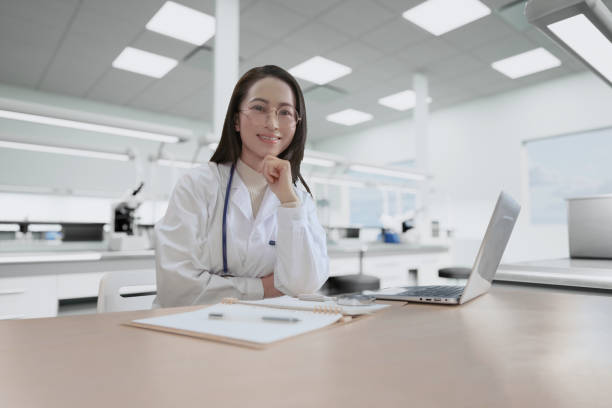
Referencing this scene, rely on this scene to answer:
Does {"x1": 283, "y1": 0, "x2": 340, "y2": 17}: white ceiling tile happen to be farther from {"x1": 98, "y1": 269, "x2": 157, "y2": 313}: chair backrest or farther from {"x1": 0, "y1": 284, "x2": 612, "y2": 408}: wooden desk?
{"x1": 0, "y1": 284, "x2": 612, "y2": 408}: wooden desk

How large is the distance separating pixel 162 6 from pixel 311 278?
12.3 ft

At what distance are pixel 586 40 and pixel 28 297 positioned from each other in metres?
2.64

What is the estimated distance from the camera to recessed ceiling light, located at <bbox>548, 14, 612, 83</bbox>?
1160 millimetres

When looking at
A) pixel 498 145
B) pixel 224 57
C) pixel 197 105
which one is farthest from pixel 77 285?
pixel 498 145

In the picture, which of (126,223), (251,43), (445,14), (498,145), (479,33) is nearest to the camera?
(126,223)

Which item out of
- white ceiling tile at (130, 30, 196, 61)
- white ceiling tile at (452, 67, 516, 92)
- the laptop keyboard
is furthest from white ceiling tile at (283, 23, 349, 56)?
the laptop keyboard

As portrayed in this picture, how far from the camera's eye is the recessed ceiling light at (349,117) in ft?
24.0

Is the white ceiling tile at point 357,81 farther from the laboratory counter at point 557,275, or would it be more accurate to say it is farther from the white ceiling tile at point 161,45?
the laboratory counter at point 557,275

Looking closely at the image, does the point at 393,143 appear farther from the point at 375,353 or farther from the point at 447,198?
the point at 375,353

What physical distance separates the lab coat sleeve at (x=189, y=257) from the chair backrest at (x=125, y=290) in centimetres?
9

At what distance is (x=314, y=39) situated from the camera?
4.58m

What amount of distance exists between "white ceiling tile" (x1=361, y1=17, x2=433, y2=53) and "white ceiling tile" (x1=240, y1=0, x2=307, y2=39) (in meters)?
0.88

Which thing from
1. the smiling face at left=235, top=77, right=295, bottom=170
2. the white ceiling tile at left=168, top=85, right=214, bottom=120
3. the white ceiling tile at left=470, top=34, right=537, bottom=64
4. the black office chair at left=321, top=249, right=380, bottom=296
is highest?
the white ceiling tile at left=470, top=34, right=537, bottom=64

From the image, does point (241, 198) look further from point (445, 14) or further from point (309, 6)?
point (445, 14)
